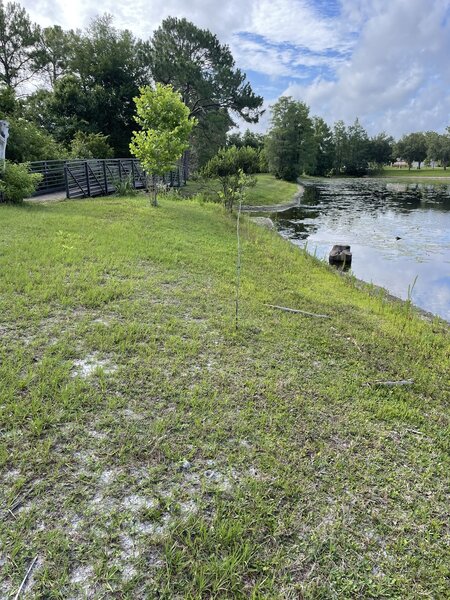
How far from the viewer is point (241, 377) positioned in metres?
3.65

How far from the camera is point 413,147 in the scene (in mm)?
74250

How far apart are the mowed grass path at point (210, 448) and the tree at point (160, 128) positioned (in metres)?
8.51

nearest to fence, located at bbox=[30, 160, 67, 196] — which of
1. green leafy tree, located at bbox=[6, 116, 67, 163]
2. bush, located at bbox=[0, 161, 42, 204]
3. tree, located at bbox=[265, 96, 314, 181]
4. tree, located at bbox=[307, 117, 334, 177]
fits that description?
green leafy tree, located at bbox=[6, 116, 67, 163]

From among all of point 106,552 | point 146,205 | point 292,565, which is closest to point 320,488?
point 292,565

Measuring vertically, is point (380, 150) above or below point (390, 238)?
above

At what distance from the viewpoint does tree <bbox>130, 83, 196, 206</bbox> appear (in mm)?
12790

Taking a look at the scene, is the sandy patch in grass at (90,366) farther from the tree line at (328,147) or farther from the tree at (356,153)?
the tree at (356,153)

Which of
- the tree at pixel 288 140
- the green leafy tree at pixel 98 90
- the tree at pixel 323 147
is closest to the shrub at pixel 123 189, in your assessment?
the green leafy tree at pixel 98 90

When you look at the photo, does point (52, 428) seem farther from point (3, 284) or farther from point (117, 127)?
point (117, 127)

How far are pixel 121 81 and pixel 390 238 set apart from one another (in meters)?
25.0

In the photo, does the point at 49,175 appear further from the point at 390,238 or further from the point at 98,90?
the point at 98,90

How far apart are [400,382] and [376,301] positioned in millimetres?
3521

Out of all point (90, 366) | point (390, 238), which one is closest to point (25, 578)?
point (90, 366)

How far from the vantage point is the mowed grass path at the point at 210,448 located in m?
1.94
